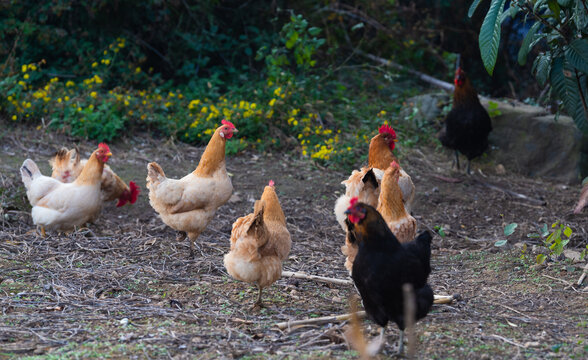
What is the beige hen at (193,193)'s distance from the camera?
5.39 metres

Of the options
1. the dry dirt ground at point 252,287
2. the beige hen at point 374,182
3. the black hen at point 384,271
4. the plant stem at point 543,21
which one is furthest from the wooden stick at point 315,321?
the plant stem at point 543,21

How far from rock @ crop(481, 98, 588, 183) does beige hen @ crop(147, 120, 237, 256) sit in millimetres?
4915

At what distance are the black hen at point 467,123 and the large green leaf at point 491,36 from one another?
425cm

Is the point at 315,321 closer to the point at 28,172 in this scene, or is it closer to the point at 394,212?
the point at 394,212

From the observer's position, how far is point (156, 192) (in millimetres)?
5414

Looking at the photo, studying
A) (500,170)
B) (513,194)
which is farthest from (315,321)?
(500,170)

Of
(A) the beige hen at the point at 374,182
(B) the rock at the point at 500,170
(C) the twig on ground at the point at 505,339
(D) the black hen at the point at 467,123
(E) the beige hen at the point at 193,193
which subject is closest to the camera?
(C) the twig on ground at the point at 505,339

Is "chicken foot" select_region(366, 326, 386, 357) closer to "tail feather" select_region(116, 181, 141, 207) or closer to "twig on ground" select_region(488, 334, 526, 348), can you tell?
"twig on ground" select_region(488, 334, 526, 348)

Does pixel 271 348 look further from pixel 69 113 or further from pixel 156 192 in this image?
pixel 69 113

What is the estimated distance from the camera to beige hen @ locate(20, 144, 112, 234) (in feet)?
19.4

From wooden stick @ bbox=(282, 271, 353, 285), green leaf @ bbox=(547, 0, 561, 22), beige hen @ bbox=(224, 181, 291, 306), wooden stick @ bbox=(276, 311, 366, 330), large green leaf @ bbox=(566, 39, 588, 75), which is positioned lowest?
wooden stick @ bbox=(282, 271, 353, 285)

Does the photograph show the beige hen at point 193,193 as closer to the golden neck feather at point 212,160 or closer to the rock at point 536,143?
the golden neck feather at point 212,160

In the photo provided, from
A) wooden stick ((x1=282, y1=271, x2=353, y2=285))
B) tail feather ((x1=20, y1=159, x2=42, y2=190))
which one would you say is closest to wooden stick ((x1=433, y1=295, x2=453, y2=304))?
wooden stick ((x1=282, y1=271, x2=353, y2=285))

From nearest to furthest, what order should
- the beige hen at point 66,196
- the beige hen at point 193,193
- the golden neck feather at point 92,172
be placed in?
the beige hen at point 193,193
the beige hen at point 66,196
the golden neck feather at point 92,172
